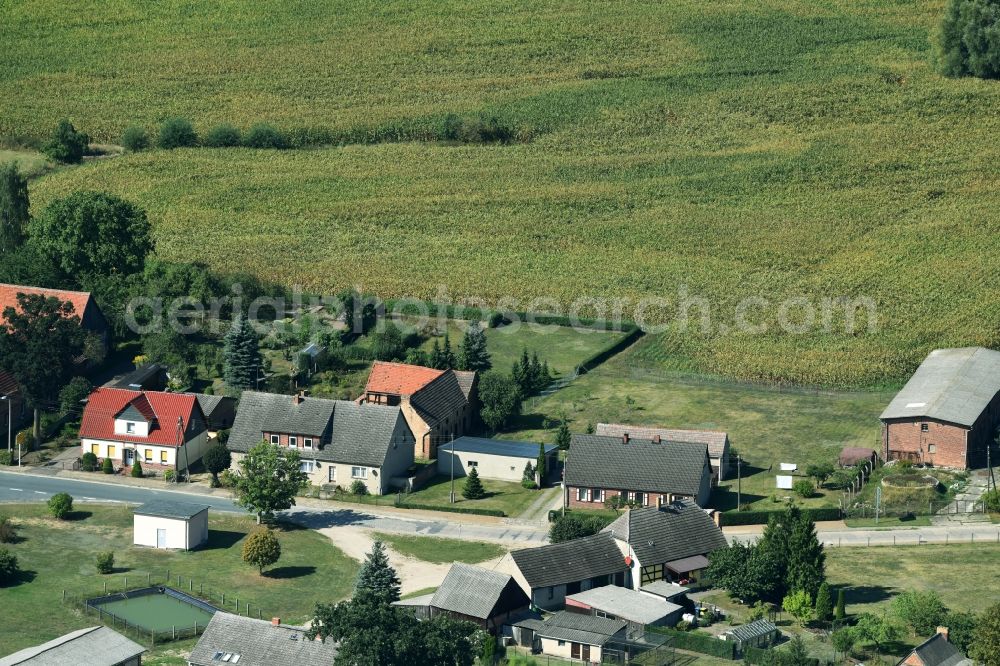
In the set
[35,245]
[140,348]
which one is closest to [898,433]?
[140,348]

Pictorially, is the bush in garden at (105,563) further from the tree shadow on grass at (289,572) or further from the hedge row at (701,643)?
the hedge row at (701,643)

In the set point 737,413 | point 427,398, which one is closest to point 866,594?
point 737,413

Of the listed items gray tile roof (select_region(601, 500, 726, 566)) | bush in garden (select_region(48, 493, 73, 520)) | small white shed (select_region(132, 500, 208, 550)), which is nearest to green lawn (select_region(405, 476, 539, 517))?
gray tile roof (select_region(601, 500, 726, 566))

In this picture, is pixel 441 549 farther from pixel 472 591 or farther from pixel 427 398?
pixel 427 398

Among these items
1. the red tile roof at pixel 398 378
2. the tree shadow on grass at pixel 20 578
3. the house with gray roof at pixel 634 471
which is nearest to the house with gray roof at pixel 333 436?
the red tile roof at pixel 398 378

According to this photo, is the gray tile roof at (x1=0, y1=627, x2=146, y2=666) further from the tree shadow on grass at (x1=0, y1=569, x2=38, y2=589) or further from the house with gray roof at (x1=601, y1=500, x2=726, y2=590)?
the house with gray roof at (x1=601, y1=500, x2=726, y2=590)

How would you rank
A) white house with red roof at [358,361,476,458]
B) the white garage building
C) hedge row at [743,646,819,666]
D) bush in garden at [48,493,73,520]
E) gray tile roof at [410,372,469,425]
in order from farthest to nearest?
gray tile roof at [410,372,469,425] < white house with red roof at [358,361,476,458] < the white garage building < bush in garden at [48,493,73,520] < hedge row at [743,646,819,666]
